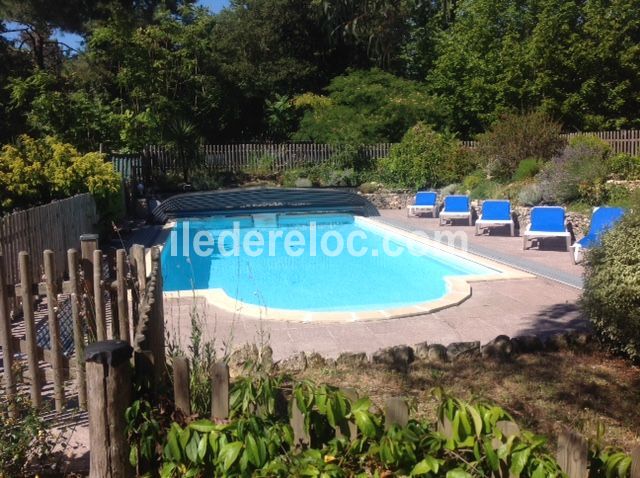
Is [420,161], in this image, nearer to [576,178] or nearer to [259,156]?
[259,156]

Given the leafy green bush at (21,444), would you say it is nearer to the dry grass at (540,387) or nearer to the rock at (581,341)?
the dry grass at (540,387)

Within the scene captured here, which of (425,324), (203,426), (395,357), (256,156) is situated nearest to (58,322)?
(203,426)

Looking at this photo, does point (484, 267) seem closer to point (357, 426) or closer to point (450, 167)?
point (357, 426)

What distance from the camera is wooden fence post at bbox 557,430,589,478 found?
2092 mm

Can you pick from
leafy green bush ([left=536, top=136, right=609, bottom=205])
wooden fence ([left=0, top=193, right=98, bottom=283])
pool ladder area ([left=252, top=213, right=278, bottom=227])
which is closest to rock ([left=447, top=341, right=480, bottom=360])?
wooden fence ([left=0, top=193, right=98, bottom=283])

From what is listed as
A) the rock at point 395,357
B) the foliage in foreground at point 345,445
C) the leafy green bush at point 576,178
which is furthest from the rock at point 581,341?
the leafy green bush at point 576,178

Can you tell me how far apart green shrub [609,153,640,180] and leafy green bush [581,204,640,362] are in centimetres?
1090

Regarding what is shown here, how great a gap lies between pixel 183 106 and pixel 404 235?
16803mm

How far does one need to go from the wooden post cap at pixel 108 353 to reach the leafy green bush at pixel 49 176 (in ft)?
26.2

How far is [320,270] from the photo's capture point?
12055mm

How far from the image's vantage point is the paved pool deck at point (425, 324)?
6.09 metres

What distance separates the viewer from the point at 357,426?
2486mm

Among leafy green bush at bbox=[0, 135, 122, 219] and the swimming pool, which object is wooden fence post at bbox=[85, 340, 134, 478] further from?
leafy green bush at bbox=[0, 135, 122, 219]

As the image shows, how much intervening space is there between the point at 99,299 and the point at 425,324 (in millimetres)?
3871
